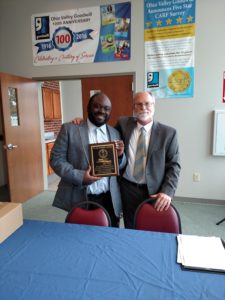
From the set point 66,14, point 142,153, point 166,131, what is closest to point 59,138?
point 142,153

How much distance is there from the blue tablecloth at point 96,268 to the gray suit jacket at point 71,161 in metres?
0.38

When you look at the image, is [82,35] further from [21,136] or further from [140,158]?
[140,158]

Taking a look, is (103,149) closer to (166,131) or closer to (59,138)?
(59,138)

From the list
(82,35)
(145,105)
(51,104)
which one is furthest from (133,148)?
(51,104)

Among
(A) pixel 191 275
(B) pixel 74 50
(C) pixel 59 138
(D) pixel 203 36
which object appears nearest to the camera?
(A) pixel 191 275

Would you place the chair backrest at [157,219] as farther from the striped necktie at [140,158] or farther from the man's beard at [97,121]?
the man's beard at [97,121]

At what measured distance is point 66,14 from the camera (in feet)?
12.3

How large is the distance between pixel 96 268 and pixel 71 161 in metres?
0.87

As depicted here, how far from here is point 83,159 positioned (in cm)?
175

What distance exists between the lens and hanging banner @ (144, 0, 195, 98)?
3318 mm

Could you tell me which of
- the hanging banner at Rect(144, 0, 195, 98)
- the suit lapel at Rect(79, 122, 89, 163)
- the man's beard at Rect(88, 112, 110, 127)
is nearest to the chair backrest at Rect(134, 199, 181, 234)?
the suit lapel at Rect(79, 122, 89, 163)

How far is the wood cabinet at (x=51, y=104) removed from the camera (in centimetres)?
516

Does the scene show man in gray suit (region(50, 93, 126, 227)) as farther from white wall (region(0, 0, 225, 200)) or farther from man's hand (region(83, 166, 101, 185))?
white wall (region(0, 0, 225, 200))

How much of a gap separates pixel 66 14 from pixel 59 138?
289 cm
